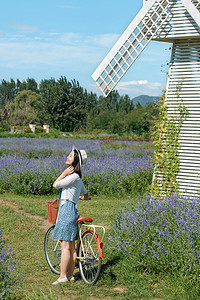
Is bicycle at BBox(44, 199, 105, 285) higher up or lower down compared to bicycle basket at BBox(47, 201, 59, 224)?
lower down

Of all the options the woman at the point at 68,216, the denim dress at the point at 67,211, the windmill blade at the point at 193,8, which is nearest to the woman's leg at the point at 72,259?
the woman at the point at 68,216

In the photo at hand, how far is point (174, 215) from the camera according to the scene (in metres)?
5.21

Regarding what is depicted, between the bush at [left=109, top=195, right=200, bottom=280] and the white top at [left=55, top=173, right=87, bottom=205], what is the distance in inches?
37.9

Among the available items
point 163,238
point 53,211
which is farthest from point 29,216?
point 163,238

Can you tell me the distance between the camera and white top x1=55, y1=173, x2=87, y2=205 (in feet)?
15.7

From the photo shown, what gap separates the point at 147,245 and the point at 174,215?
1.81 feet

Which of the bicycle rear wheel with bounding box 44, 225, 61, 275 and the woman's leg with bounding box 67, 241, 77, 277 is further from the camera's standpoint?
the bicycle rear wheel with bounding box 44, 225, 61, 275

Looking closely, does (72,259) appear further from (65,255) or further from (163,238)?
(163,238)

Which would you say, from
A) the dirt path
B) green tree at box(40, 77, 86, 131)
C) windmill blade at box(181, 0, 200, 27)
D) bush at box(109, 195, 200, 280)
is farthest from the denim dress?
green tree at box(40, 77, 86, 131)

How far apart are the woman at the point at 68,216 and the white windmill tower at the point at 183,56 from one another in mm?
3778

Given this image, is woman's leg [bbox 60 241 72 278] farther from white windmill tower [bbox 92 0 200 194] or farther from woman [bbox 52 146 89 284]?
white windmill tower [bbox 92 0 200 194]

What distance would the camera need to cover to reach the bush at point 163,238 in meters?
4.60

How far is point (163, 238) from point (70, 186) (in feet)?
4.32

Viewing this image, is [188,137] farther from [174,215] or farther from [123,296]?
[123,296]
